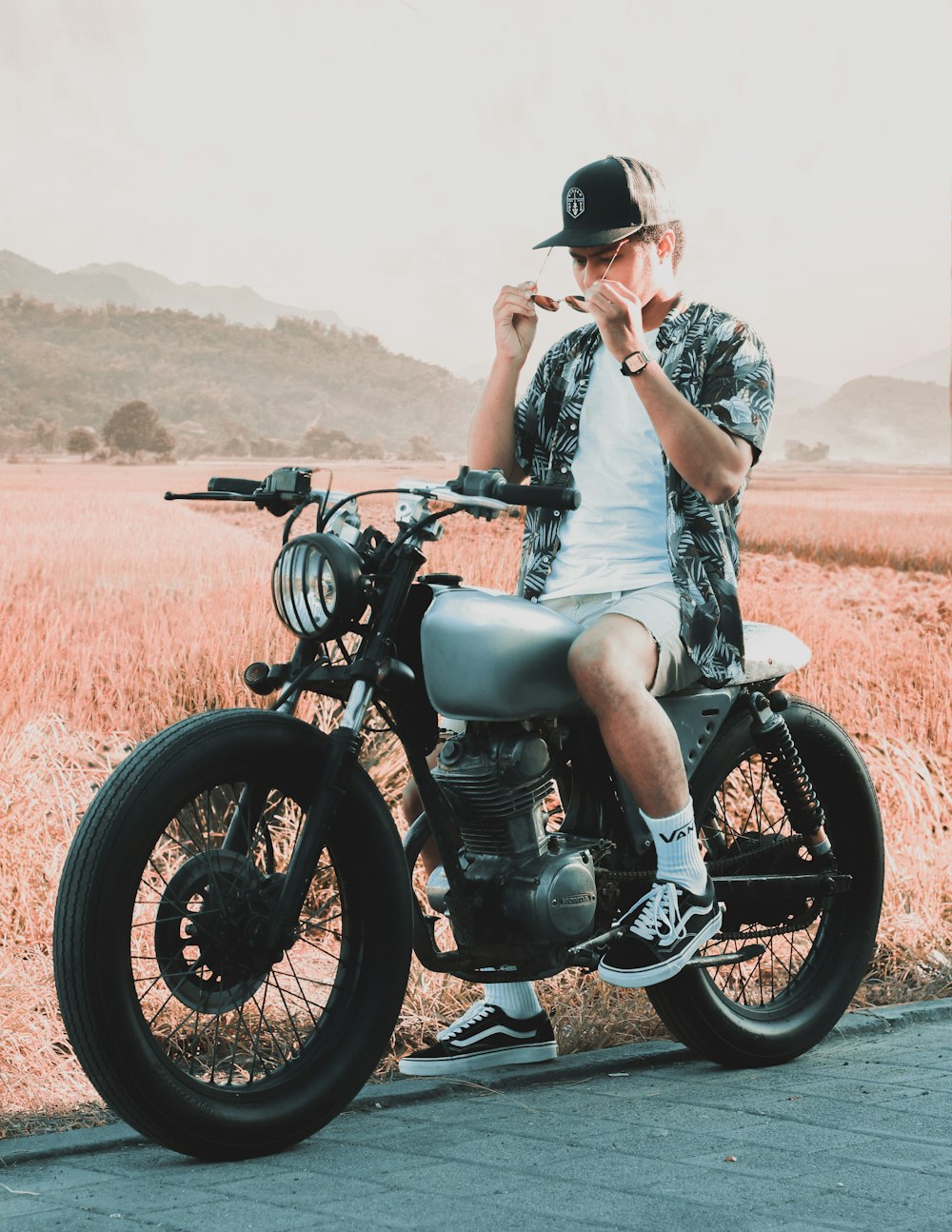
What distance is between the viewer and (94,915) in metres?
2.53

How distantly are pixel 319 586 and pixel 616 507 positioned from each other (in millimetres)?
878

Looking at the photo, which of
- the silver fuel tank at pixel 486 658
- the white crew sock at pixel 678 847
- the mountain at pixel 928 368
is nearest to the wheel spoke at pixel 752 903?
the white crew sock at pixel 678 847

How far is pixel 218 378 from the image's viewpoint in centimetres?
670

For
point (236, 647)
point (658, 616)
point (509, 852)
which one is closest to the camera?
point (509, 852)

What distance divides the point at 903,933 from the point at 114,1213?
3001 millimetres

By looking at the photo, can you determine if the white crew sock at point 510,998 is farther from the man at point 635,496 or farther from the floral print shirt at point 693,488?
the floral print shirt at point 693,488

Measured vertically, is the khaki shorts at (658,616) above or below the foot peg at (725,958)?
above

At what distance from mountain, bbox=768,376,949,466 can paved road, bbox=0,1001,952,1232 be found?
225 inches

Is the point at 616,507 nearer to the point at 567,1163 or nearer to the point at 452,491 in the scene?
the point at 452,491

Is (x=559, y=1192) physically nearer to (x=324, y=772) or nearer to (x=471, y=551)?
(x=324, y=772)

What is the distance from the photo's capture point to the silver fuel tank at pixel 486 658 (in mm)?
2977

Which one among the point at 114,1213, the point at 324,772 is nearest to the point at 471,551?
the point at 324,772

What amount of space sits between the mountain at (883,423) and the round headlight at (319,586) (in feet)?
20.7

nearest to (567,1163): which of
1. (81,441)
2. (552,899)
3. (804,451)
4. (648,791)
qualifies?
(552,899)
